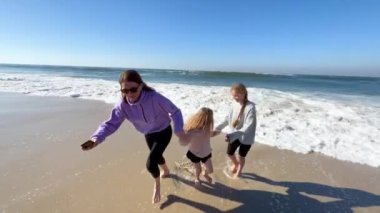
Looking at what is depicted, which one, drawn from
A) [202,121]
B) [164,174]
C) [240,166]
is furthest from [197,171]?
[202,121]

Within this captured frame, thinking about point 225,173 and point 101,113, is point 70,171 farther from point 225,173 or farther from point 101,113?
point 101,113

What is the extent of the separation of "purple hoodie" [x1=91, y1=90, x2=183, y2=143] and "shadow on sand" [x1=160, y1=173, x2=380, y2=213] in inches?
40.5

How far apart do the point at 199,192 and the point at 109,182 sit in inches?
51.2

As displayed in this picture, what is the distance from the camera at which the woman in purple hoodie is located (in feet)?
Result: 8.92

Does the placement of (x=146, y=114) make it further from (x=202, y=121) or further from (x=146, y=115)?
(x=202, y=121)

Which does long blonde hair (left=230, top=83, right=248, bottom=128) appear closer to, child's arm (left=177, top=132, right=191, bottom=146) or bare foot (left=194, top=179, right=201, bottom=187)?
child's arm (left=177, top=132, right=191, bottom=146)

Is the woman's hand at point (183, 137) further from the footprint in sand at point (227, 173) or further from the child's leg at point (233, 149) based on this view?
the footprint in sand at point (227, 173)

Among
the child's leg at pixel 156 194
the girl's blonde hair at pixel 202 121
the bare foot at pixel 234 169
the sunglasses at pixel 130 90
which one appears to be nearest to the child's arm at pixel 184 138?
the girl's blonde hair at pixel 202 121

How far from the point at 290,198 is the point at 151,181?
1.94 m

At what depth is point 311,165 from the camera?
438 cm

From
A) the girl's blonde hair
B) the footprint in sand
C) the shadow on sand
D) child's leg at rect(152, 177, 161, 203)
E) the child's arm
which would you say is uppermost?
the girl's blonde hair

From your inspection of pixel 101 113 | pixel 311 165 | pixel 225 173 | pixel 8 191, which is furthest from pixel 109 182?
pixel 101 113

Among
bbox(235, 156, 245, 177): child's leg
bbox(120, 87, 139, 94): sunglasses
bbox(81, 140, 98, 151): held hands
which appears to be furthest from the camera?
bbox(235, 156, 245, 177): child's leg

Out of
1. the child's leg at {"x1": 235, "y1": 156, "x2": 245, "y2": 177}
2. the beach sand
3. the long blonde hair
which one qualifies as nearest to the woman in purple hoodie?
the beach sand
